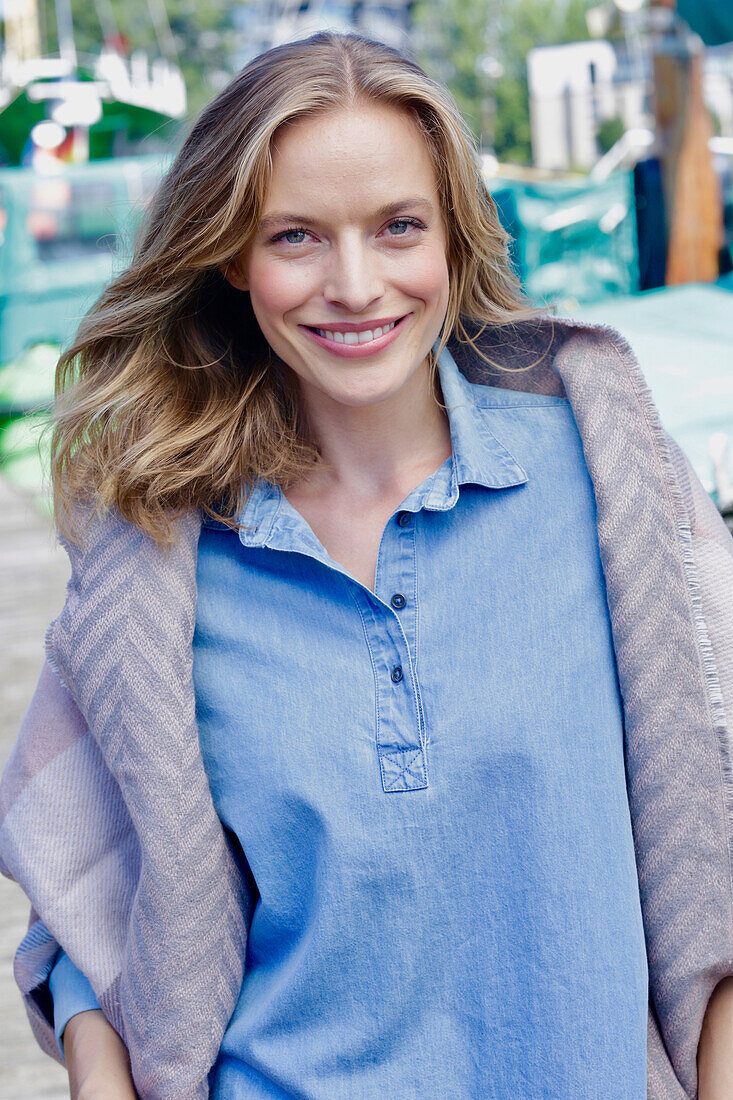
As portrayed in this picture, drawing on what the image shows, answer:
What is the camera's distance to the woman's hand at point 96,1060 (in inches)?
53.9

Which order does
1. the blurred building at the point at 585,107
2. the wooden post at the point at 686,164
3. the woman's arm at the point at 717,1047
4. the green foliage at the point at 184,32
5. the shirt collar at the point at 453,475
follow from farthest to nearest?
1. the green foliage at the point at 184,32
2. the blurred building at the point at 585,107
3. the wooden post at the point at 686,164
4. the shirt collar at the point at 453,475
5. the woman's arm at the point at 717,1047

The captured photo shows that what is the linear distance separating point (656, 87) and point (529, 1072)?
541cm

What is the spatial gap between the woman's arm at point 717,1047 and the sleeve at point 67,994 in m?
0.77

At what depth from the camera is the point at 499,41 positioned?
50250 mm

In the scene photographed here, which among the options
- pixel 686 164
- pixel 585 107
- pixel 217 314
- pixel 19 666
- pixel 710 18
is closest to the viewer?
Result: pixel 217 314

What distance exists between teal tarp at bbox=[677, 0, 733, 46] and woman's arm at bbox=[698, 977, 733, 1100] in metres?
3.48

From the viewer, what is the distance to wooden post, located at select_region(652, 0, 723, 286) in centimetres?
525

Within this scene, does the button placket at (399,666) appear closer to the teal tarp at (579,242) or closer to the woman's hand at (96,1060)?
the woman's hand at (96,1060)

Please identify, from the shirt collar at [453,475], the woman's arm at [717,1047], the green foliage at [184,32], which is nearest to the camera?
the woman's arm at [717,1047]

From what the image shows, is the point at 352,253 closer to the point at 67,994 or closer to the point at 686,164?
the point at 67,994

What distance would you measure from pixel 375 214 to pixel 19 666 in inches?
135

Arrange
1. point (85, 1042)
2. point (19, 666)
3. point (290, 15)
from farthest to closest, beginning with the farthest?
point (290, 15) → point (19, 666) → point (85, 1042)

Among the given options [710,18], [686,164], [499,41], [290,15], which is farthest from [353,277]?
[499,41]

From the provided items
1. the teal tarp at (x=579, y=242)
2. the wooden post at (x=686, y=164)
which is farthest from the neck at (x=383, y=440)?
the teal tarp at (x=579, y=242)
